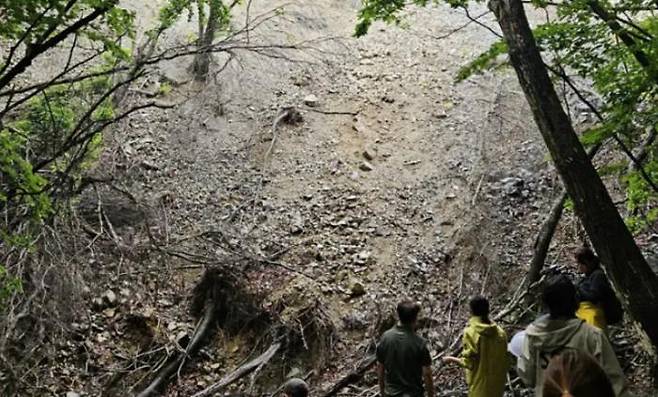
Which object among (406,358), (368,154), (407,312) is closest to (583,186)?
(407,312)

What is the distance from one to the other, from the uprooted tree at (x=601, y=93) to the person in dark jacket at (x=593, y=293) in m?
0.31

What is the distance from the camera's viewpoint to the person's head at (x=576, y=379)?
157cm

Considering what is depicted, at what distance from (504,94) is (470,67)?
19.6ft

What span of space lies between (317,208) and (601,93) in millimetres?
5135

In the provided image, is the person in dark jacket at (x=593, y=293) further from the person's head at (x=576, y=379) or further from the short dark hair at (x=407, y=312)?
the person's head at (x=576, y=379)

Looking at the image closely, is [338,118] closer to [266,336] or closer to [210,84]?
[210,84]

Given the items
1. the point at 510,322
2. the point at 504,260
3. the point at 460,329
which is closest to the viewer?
the point at 510,322

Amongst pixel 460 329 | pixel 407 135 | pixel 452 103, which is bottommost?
pixel 460 329

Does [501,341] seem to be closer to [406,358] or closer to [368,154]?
[406,358]

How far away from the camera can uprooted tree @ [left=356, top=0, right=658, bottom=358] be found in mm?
3959

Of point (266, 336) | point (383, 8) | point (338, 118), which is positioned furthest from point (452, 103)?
point (266, 336)

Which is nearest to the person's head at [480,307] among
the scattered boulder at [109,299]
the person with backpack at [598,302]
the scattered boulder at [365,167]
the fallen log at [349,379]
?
the person with backpack at [598,302]

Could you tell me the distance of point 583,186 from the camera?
13.4 ft

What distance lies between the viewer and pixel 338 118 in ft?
38.3
